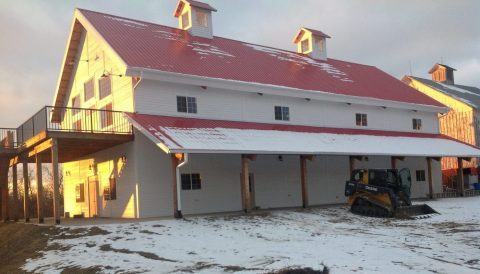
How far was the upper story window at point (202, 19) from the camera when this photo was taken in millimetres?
30188

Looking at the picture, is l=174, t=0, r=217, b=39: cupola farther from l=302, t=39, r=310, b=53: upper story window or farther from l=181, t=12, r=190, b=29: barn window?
l=302, t=39, r=310, b=53: upper story window

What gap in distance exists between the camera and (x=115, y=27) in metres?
25.8

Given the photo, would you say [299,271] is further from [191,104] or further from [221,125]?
[191,104]

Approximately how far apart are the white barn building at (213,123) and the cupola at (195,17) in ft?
0.21

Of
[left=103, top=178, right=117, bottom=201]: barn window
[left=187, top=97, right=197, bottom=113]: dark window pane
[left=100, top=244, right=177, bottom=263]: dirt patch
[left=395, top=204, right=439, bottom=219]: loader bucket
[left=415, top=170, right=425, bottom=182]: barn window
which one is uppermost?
[left=187, top=97, right=197, bottom=113]: dark window pane

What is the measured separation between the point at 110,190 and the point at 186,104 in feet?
17.3

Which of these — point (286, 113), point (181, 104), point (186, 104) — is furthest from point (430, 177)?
point (181, 104)

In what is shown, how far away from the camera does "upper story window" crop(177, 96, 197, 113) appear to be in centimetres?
2349

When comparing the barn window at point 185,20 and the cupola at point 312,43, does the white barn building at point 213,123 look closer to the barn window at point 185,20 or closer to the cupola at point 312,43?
the barn window at point 185,20

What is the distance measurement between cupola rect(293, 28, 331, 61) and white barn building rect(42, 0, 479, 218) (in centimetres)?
213

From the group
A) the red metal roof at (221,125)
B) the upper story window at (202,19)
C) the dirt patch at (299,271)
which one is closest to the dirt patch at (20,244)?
the red metal roof at (221,125)

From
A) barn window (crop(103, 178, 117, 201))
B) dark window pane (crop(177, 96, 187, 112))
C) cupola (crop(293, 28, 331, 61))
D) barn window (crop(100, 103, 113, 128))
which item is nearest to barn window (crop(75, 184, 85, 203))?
barn window (crop(103, 178, 117, 201))

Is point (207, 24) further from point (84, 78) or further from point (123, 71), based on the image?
point (123, 71)

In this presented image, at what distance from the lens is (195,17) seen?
98.2 feet
